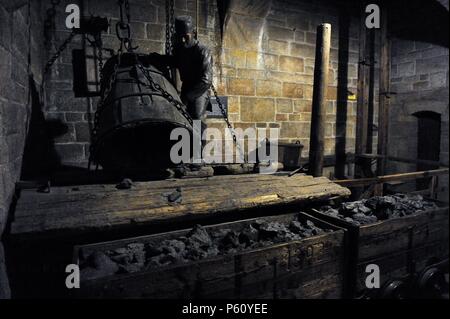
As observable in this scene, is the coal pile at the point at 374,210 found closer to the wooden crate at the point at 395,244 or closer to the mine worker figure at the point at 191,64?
the wooden crate at the point at 395,244

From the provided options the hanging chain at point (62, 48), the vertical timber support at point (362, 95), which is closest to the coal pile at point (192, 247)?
the hanging chain at point (62, 48)

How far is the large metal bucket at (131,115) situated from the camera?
2785 millimetres

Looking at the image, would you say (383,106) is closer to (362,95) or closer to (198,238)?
(362,95)

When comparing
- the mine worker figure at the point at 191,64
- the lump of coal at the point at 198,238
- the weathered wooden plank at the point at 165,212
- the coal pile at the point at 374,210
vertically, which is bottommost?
the lump of coal at the point at 198,238

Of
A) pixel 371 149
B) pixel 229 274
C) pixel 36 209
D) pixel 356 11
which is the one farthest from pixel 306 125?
pixel 36 209

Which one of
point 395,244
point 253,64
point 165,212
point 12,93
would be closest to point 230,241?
point 165,212

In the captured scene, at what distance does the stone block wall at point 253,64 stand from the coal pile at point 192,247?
110 inches

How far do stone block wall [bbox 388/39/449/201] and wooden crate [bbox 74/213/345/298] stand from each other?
5.49 m

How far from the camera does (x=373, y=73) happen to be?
7.27 metres

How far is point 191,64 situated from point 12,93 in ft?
6.46

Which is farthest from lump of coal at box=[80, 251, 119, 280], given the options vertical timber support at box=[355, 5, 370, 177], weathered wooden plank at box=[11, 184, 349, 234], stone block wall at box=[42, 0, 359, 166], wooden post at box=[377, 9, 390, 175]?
wooden post at box=[377, 9, 390, 175]

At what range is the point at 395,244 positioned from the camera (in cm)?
310

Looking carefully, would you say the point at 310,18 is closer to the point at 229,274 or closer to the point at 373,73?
the point at 373,73

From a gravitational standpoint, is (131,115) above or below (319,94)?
below
